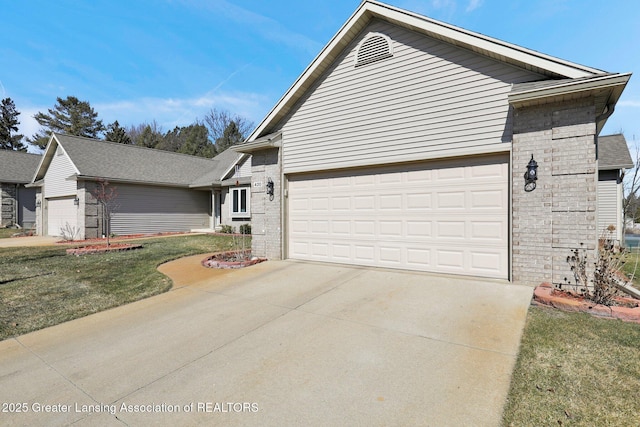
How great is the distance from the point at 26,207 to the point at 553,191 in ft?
104

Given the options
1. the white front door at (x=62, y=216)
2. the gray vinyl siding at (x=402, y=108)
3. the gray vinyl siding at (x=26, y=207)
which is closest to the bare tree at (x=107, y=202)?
the white front door at (x=62, y=216)

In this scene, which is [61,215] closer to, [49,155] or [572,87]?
[49,155]

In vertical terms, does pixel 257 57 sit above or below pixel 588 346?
above

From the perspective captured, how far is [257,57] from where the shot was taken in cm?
1642

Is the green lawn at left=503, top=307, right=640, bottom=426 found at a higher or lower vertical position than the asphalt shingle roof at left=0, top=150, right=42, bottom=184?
lower

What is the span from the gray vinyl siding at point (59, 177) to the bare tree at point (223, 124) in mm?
24106

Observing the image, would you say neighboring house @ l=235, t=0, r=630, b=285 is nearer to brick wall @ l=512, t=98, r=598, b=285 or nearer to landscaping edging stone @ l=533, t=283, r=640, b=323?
brick wall @ l=512, t=98, r=598, b=285

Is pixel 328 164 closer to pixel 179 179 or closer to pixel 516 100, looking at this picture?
pixel 516 100

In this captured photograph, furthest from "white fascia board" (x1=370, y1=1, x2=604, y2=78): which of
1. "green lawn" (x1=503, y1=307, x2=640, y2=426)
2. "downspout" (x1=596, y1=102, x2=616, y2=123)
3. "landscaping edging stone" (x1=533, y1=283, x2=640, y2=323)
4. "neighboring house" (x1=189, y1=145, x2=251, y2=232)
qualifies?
"neighboring house" (x1=189, y1=145, x2=251, y2=232)

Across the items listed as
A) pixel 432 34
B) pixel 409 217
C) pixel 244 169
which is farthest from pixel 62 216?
pixel 432 34

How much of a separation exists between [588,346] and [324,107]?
7.01 meters

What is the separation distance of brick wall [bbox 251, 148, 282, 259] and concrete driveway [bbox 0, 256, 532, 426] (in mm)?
3189

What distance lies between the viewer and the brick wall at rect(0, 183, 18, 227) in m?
21.5

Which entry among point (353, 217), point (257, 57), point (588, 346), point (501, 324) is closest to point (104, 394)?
point (501, 324)
